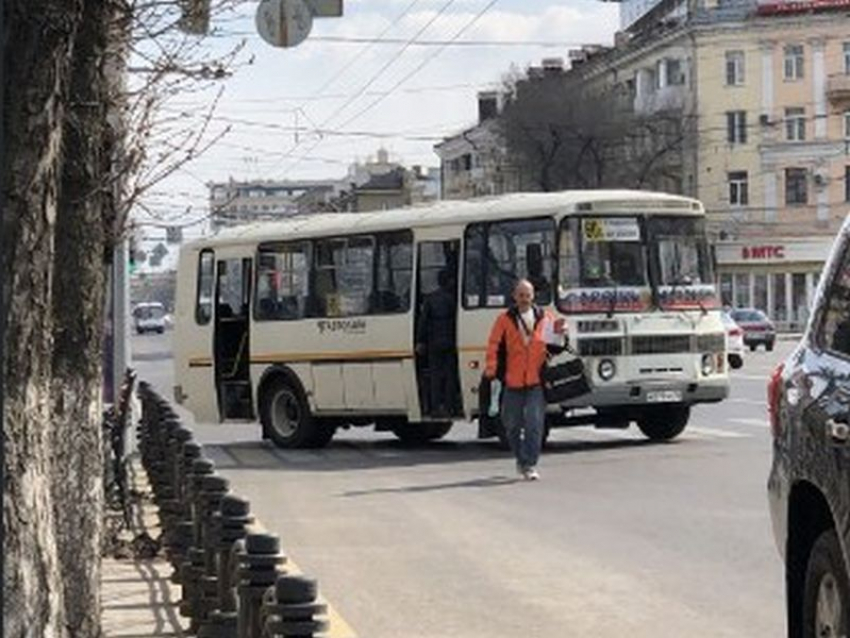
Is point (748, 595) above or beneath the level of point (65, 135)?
beneath

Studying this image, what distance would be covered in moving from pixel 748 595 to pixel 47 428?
16.4ft

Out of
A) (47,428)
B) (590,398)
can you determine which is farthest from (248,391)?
(47,428)

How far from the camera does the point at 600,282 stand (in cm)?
1794

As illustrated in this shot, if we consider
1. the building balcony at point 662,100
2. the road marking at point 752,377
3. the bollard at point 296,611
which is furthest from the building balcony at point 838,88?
the bollard at point 296,611

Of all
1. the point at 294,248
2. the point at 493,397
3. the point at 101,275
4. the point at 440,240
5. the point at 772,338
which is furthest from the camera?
the point at 772,338

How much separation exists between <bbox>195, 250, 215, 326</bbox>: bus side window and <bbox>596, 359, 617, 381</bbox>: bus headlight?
21.3 ft

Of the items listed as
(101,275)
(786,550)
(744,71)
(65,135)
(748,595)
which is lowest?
(748,595)

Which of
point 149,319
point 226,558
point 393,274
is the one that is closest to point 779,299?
Result: point 149,319

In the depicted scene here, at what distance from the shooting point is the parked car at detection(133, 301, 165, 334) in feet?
349

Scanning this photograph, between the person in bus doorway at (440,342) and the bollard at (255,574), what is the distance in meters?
13.2

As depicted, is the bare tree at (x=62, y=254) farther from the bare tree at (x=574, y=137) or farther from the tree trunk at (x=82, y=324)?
the bare tree at (x=574, y=137)

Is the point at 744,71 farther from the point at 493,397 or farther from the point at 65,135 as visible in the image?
the point at 65,135

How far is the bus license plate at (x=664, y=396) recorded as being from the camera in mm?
18078

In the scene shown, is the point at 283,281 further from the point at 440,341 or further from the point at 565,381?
the point at 565,381
